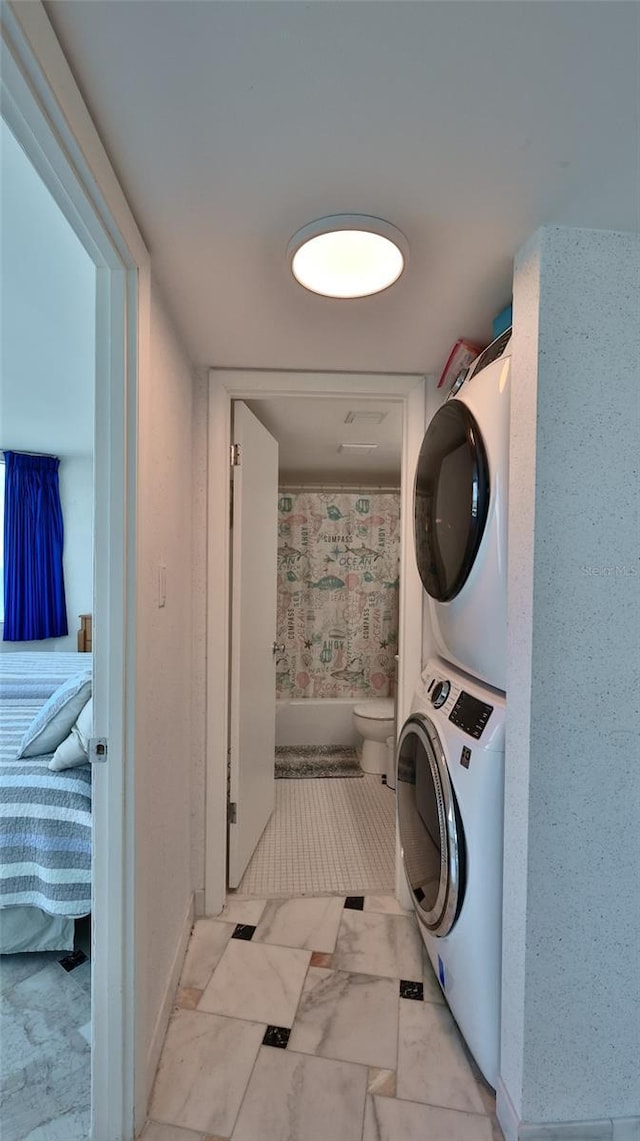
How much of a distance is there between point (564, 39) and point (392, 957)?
2243 mm

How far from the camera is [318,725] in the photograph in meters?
3.45

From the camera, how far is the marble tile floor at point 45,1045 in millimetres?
1122

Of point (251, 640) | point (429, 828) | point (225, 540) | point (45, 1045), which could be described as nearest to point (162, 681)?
point (225, 540)

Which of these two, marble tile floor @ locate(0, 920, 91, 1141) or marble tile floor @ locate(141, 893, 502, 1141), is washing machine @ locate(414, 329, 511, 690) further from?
marble tile floor @ locate(0, 920, 91, 1141)

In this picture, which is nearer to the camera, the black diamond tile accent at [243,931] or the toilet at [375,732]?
the black diamond tile accent at [243,931]

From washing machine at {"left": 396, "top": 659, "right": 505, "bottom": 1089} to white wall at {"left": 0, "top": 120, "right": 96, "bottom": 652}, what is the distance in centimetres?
114

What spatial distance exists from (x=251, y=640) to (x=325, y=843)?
1.04 metres

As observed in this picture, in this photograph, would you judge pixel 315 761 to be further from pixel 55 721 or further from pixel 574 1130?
pixel 574 1130

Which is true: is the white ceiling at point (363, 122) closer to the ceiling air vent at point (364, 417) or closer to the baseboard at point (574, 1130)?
the ceiling air vent at point (364, 417)

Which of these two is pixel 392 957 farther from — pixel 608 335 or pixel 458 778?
pixel 608 335

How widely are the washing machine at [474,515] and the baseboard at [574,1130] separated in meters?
0.94

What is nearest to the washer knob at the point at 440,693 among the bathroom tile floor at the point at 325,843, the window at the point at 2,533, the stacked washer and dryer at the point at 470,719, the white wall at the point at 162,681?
the stacked washer and dryer at the point at 470,719

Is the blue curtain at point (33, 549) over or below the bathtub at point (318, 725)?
over

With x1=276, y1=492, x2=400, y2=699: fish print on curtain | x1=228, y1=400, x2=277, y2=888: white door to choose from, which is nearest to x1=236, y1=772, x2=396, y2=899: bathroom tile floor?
x1=228, y1=400, x2=277, y2=888: white door
